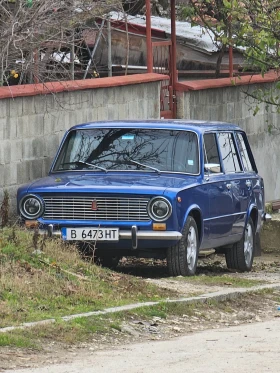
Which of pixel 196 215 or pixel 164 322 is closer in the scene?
pixel 164 322

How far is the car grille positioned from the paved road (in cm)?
286

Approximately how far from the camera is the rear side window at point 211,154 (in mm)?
13266

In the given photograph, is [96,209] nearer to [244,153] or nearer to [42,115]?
[42,115]

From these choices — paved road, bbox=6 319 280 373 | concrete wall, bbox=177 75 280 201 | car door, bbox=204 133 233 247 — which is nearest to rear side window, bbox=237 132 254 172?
car door, bbox=204 133 233 247

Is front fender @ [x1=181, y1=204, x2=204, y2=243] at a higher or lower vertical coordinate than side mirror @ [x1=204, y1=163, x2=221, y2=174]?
lower

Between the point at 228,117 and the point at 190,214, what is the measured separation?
7.91m

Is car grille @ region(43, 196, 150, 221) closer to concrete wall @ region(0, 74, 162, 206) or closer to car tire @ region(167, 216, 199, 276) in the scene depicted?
car tire @ region(167, 216, 199, 276)

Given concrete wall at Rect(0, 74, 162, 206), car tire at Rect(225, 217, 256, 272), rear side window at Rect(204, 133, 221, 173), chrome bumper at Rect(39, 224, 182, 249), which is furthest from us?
car tire at Rect(225, 217, 256, 272)

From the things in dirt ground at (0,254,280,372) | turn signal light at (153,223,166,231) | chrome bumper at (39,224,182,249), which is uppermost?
turn signal light at (153,223,166,231)

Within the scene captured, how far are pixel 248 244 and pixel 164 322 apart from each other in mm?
5138

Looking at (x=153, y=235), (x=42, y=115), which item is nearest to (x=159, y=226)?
(x=153, y=235)

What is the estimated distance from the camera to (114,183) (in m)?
12.2

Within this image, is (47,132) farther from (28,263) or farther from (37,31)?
(28,263)

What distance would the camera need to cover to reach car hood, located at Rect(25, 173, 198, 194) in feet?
39.4
